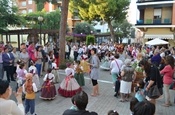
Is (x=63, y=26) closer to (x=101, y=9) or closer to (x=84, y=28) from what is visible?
(x=101, y=9)

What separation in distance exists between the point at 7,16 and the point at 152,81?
2147cm

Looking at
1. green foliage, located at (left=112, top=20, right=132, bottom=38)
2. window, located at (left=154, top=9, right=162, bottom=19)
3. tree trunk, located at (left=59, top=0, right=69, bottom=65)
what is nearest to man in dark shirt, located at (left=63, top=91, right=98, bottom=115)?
tree trunk, located at (left=59, top=0, right=69, bottom=65)

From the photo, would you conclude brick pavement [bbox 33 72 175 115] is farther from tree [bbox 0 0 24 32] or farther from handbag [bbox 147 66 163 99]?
tree [bbox 0 0 24 32]

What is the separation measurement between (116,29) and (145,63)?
179 ft

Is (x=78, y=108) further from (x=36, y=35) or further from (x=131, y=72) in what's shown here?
(x=36, y=35)

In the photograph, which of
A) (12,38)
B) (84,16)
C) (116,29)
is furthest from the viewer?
(116,29)

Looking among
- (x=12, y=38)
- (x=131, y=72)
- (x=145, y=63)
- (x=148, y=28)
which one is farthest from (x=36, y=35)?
(x=145, y=63)

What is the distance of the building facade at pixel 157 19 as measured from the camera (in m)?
30.5

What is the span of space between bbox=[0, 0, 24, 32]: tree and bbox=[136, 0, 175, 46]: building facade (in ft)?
53.2

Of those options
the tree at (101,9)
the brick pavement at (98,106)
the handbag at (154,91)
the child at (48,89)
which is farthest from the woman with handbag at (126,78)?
the tree at (101,9)

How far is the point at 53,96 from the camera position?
8789 millimetres

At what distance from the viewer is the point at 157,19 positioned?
3188cm

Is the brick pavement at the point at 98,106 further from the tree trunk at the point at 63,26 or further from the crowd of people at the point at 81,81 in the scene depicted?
the tree trunk at the point at 63,26

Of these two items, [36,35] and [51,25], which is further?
[51,25]
